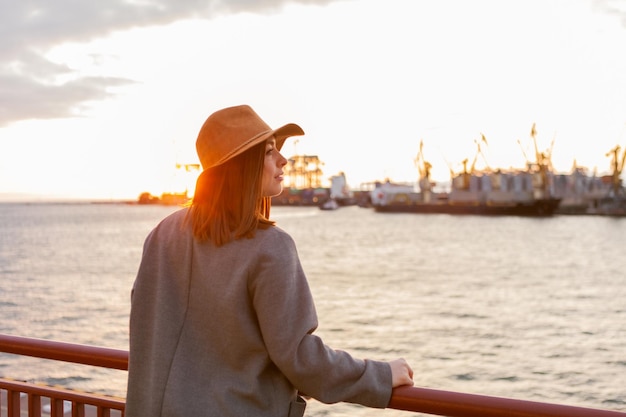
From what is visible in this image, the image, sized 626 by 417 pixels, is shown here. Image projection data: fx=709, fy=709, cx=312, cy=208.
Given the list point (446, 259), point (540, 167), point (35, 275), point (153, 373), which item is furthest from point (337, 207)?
point (153, 373)

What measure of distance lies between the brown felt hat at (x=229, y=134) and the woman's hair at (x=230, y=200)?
26mm

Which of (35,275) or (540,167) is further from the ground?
(540,167)

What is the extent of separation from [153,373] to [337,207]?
642 ft

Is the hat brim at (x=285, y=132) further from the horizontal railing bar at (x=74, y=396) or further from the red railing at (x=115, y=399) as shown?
the horizontal railing bar at (x=74, y=396)

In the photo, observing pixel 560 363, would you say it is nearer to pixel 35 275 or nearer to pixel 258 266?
pixel 258 266

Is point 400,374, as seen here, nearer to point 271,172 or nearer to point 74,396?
point 271,172

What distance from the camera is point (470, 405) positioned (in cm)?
175

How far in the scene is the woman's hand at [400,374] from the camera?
5.65ft

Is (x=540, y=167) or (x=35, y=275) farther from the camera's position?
(x=540, y=167)

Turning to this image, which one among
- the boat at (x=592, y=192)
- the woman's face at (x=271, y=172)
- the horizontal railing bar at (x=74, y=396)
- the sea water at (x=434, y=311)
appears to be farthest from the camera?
the boat at (x=592, y=192)

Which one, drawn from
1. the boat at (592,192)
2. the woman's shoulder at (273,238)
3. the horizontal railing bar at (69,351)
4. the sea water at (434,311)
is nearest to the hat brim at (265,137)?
the woman's shoulder at (273,238)

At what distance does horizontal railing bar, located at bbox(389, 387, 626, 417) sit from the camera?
1680mm

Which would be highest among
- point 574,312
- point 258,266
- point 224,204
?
point 224,204

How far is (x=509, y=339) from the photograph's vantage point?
27391 mm
